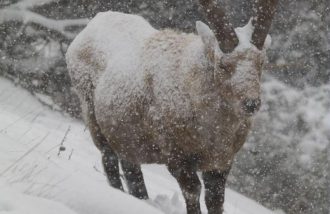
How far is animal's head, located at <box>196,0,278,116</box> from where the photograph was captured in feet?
14.8

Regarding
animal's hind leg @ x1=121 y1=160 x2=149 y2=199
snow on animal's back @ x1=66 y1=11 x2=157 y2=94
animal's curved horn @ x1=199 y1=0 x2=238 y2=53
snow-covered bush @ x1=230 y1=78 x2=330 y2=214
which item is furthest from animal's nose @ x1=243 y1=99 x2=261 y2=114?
snow-covered bush @ x1=230 y1=78 x2=330 y2=214

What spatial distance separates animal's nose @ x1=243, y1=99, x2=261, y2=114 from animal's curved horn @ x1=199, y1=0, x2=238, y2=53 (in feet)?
1.60

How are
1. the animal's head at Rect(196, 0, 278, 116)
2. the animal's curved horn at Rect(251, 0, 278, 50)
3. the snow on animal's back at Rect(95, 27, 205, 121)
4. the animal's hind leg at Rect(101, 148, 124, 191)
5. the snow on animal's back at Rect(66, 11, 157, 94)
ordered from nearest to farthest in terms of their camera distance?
1. the animal's head at Rect(196, 0, 278, 116)
2. the animal's curved horn at Rect(251, 0, 278, 50)
3. the snow on animal's back at Rect(95, 27, 205, 121)
4. the snow on animal's back at Rect(66, 11, 157, 94)
5. the animal's hind leg at Rect(101, 148, 124, 191)

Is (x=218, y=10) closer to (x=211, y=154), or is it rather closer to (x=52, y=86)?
(x=211, y=154)

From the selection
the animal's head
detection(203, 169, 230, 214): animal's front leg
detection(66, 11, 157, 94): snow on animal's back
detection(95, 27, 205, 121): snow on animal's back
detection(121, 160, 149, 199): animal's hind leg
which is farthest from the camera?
detection(121, 160, 149, 199): animal's hind leg

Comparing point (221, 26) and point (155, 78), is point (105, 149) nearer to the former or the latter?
point (155, 78)

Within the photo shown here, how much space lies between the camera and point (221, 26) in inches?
186

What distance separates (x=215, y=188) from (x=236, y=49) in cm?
125

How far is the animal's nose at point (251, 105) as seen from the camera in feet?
14.3

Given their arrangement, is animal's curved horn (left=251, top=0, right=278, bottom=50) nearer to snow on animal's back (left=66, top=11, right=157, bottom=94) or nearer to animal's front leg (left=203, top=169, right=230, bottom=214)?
animal's front leg (left=203, top=169, right=230, bottom=214)

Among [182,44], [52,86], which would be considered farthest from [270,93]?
[182,44]

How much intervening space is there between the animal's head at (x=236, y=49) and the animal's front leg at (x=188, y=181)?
690 mm

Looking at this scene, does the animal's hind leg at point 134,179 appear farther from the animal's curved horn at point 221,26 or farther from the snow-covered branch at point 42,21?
the snow-covered branch at point 42,21

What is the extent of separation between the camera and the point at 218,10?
471 cm
